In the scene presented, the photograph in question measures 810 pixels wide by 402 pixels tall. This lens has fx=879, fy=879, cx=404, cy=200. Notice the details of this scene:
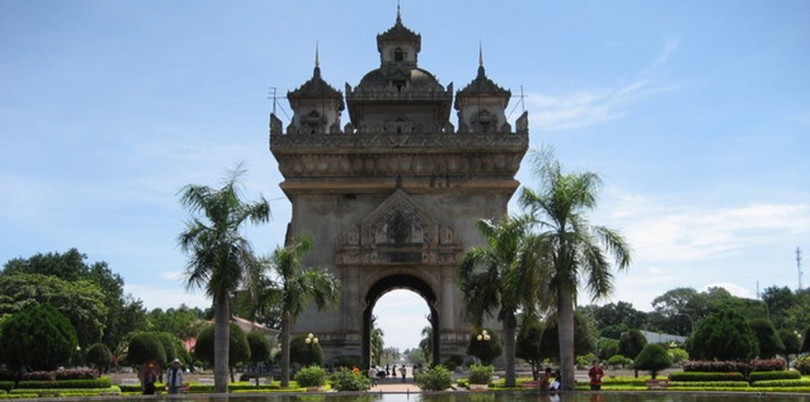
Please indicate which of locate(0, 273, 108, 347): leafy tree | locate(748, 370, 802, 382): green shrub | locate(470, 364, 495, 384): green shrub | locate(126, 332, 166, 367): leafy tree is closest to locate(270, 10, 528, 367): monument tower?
locate(126, 332, 166, 367): leafy tree

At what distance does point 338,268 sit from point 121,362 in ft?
107

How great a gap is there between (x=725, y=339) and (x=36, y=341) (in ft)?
74.2

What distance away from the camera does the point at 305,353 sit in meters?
38.0

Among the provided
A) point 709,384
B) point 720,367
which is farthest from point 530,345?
point 709,384

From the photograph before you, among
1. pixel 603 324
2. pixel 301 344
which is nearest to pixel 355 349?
pixel 301 344

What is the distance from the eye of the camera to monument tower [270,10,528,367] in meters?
41.5

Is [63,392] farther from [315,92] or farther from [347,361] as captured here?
[315,92]

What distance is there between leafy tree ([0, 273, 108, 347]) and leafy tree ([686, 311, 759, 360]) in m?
41.4

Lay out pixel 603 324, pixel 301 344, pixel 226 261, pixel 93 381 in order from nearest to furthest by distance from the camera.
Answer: pixel 226 261 → pixel 93 381 → pixel 301 344 → pixel 603 324

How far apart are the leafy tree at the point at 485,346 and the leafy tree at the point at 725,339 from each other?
31.9 ft

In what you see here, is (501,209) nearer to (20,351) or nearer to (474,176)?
(474,176)

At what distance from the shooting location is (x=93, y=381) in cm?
2783

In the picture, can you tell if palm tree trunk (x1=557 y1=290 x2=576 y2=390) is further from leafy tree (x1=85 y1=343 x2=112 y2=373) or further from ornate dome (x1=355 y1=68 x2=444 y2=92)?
leafy tree (x1=85 y1=343 x2=112 y2=373)

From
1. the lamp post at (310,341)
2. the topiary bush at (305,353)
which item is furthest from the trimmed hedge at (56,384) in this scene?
the lamp post at (310,341)
